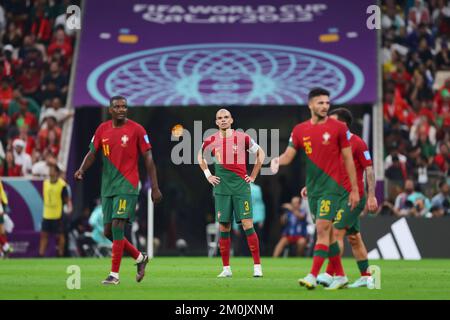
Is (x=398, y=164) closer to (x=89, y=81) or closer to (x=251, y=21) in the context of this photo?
(x=251, y=21)

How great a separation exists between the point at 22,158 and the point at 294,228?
7.15 metres

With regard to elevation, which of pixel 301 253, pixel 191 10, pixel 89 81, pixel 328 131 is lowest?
pixel 301 253

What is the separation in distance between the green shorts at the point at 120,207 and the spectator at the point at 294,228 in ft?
40.8

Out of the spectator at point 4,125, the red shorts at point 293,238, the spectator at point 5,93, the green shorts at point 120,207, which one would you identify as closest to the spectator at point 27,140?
the spectator at point 4,125

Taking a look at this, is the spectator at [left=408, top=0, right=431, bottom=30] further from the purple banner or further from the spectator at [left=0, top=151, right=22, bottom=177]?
the spectator at [left=0, top=151, right=22, bottom=177]

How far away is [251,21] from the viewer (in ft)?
103

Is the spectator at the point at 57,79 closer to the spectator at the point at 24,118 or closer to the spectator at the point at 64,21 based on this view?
the spectator at the point at 24,118

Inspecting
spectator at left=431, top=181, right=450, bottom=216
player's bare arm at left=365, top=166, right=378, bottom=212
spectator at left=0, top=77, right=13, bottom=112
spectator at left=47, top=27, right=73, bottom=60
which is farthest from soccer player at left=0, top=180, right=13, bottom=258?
player's bare arm at left=365, top=166, right=378, bottom=212

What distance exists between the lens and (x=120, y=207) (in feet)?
51.9

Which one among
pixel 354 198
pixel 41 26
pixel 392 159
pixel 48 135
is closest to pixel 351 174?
pixel 354 198

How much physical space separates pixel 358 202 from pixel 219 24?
17461 millimetres

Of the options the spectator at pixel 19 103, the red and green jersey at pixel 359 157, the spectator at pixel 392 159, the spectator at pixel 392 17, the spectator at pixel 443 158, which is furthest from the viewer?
the spectator at pixel 392 17

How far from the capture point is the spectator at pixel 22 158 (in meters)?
29.5
